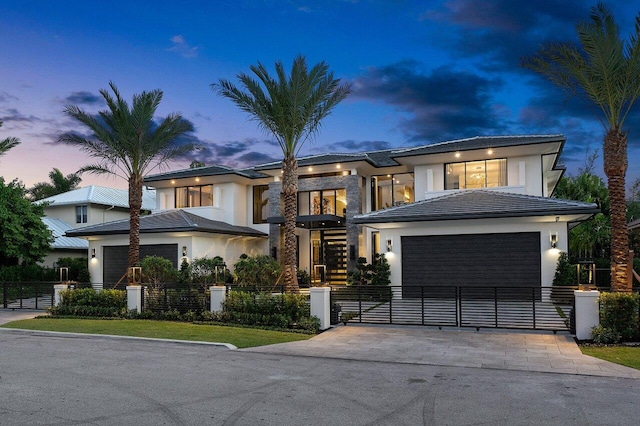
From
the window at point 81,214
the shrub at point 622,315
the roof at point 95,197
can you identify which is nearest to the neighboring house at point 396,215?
the shrub at point 622,315

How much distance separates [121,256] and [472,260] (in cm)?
1802

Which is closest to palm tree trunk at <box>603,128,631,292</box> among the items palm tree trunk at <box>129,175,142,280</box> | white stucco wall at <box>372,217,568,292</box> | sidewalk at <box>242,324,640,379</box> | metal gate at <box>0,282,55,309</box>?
sidewalk at <box>242,324,640,379</box>

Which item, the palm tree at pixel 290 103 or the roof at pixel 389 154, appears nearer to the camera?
the palm tree at pixel 290 103

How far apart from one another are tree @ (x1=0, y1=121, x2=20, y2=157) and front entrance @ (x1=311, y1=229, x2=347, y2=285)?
632 inches

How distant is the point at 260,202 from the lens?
31594 millimetres

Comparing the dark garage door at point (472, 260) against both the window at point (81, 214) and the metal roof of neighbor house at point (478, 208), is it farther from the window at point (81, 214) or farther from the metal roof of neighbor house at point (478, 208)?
the window at point (81, 214)

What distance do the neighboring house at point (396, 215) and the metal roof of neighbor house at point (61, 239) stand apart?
26.9 feet

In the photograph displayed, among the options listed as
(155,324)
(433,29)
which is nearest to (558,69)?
(433,29)

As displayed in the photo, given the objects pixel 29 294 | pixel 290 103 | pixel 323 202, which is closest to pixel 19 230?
pixel 29 294

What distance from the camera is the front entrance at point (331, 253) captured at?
1136 inches

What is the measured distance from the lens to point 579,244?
1340 inches

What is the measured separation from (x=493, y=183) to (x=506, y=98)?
6.47m

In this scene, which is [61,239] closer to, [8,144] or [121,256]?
[121,256]

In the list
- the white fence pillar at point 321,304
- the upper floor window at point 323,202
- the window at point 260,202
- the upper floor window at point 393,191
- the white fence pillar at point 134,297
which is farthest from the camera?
the window at point 260,202
